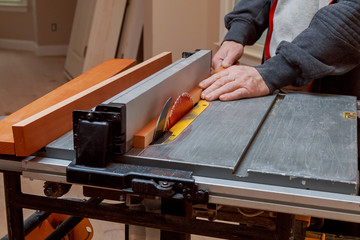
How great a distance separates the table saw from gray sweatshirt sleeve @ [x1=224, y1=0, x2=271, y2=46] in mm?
605

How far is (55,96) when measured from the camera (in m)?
1.31

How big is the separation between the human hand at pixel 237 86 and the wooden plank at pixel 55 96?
37 centimetres

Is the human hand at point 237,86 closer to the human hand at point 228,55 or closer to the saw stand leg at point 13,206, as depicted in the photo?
the human hand at point 228,55

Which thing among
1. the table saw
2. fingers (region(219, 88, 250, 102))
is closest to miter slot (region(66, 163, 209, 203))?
the table saw

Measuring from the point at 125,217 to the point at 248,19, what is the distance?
1013 millimetres

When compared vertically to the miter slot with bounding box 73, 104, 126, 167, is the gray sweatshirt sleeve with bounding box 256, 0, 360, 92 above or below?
above

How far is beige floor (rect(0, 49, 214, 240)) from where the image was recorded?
8.26ft

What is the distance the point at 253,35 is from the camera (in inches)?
70.3

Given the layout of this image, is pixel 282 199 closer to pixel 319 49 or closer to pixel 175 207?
pixel 175 207

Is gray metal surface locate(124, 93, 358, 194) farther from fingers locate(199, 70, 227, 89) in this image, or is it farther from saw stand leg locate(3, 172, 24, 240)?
saw stand leg locate(3, 172, 24, 240)

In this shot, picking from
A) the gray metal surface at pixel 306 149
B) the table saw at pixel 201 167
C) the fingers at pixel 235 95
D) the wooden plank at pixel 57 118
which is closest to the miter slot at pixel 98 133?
the table saw at pixel 201 167

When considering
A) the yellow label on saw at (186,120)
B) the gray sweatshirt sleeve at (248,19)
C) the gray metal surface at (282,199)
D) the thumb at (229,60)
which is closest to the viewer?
the gray metal surface at (282,199)

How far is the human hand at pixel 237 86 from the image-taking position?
1326 millimetres

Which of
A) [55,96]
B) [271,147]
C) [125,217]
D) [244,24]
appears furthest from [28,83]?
[271,147]
